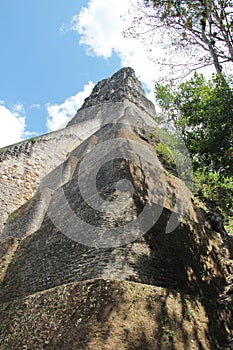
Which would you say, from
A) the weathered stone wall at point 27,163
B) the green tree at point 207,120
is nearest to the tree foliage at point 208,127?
the green tree at point 207,120

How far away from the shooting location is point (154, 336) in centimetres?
425

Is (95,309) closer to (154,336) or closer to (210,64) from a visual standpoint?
(154,336)

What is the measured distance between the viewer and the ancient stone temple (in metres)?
4.42

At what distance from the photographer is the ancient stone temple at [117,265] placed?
4422 mm

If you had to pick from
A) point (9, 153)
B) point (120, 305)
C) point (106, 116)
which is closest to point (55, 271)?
point (120, 305)

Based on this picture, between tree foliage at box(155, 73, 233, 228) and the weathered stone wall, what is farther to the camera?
the weathered stone wall

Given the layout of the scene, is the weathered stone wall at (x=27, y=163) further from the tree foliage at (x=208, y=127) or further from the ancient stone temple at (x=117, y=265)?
the tree foliage at (x=208, y=127)

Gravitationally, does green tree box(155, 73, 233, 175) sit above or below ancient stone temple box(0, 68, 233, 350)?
above

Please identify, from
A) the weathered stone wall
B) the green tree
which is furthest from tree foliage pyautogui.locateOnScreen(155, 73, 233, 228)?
the weathered stone wall

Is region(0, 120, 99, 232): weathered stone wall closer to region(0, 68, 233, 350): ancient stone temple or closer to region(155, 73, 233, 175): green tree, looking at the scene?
region(0, 68, 233, 350): ancient stone temple

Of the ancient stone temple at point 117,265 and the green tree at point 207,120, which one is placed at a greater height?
the green tree at point 207,120

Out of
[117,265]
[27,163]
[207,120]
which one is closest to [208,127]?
[207,120]

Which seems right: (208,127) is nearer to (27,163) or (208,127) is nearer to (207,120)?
(207,120)

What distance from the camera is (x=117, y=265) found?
5.06 meters
